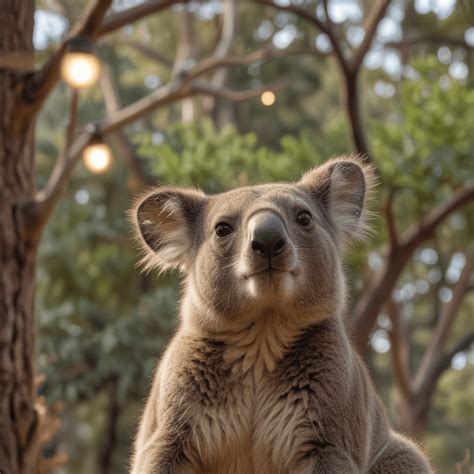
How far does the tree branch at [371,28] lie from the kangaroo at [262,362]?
252 inches

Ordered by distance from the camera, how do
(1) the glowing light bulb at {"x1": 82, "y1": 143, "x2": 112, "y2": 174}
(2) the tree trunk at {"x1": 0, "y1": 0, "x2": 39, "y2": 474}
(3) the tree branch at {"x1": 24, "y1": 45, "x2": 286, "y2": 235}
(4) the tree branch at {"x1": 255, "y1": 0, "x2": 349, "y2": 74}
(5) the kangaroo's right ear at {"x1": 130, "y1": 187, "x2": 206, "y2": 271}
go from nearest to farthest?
(5) the kangaroo's right ear at {"x1": 130, "y1": 187, "x2": 206, "y2": 271}
(2) the tree trunk at {"x1": 0, "y1": 0, "x2": 39, "y2": 474}
(3) the tree branch at {"x1": 24, "y1": 45, "x2": 286, "y2": 235}
(1) the glowing light bulb at {"x1": 82, "y1": 143, "x2": 112, "y2": 174}
(4) the tree branch at {"x1": 255, "y1": 0, "x2": 349, "y2": 74}

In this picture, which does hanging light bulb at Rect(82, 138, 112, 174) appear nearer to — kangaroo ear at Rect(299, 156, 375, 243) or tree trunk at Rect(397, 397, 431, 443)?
kangaroo ear at Rect(299, 156, 375, 243)

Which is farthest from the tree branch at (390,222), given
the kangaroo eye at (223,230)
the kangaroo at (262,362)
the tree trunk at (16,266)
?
the kangaroo eye at (223,230)

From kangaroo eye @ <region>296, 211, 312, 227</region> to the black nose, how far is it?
358 mm

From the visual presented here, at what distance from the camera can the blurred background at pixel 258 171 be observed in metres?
11.6

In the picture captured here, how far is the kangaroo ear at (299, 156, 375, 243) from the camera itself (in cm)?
480

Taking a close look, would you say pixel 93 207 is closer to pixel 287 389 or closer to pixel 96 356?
pixel 96 356

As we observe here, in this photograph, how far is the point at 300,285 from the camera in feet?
13.3

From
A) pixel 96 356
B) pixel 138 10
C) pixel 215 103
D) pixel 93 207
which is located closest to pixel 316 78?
pixel 215 103

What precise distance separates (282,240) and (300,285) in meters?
0.31

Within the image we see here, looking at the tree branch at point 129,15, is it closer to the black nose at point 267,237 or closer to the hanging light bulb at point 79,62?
the hanging light bulb at point 79,62

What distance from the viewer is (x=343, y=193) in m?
4.83

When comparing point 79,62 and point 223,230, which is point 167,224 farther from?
point 79,62

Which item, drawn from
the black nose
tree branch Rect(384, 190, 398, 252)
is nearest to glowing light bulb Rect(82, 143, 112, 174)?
tree branch Rect(384, 190, 398, 252)
